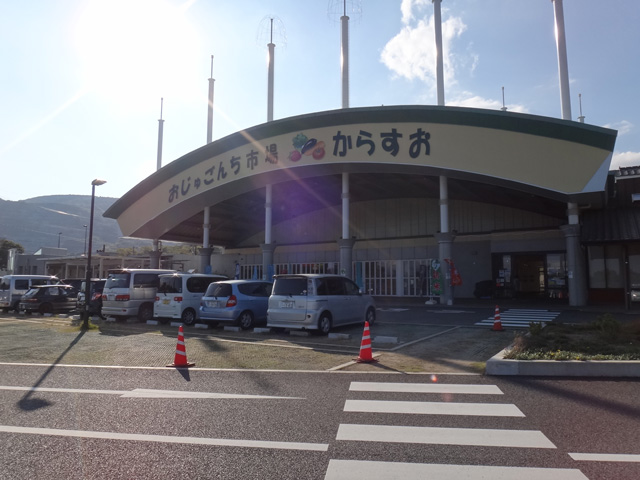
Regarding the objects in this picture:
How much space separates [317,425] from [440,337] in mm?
8232

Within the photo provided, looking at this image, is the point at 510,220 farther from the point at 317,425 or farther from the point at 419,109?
the point at 317,425

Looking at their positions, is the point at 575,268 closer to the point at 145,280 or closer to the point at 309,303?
the point at 309,303

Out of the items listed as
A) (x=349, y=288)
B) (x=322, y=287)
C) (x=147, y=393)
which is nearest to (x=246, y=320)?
(x=322, y=287)

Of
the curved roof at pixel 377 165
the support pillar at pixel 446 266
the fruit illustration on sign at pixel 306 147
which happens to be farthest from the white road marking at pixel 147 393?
the fruit illustration on sign at pixel 306 147

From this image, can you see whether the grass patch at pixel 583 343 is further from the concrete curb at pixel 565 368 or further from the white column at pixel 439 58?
the white column at pixel 439 58

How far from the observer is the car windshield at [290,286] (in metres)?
13.5

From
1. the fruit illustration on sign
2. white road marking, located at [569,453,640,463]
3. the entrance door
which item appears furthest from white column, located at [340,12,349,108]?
white road marking, located at [569,453,640,463]

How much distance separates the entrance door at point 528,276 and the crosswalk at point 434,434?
1018 inches

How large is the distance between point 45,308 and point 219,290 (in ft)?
42.0

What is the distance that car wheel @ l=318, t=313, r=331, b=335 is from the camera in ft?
43.8

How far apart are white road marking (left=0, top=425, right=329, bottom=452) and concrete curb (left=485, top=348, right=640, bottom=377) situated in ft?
15.2

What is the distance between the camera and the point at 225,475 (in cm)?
414

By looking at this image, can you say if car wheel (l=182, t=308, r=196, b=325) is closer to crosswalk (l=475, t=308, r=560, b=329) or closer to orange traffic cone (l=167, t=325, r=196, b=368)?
orange traffic cone (l=167, t=325, r=196, b=368)

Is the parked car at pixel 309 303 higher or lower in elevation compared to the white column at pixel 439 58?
lower
